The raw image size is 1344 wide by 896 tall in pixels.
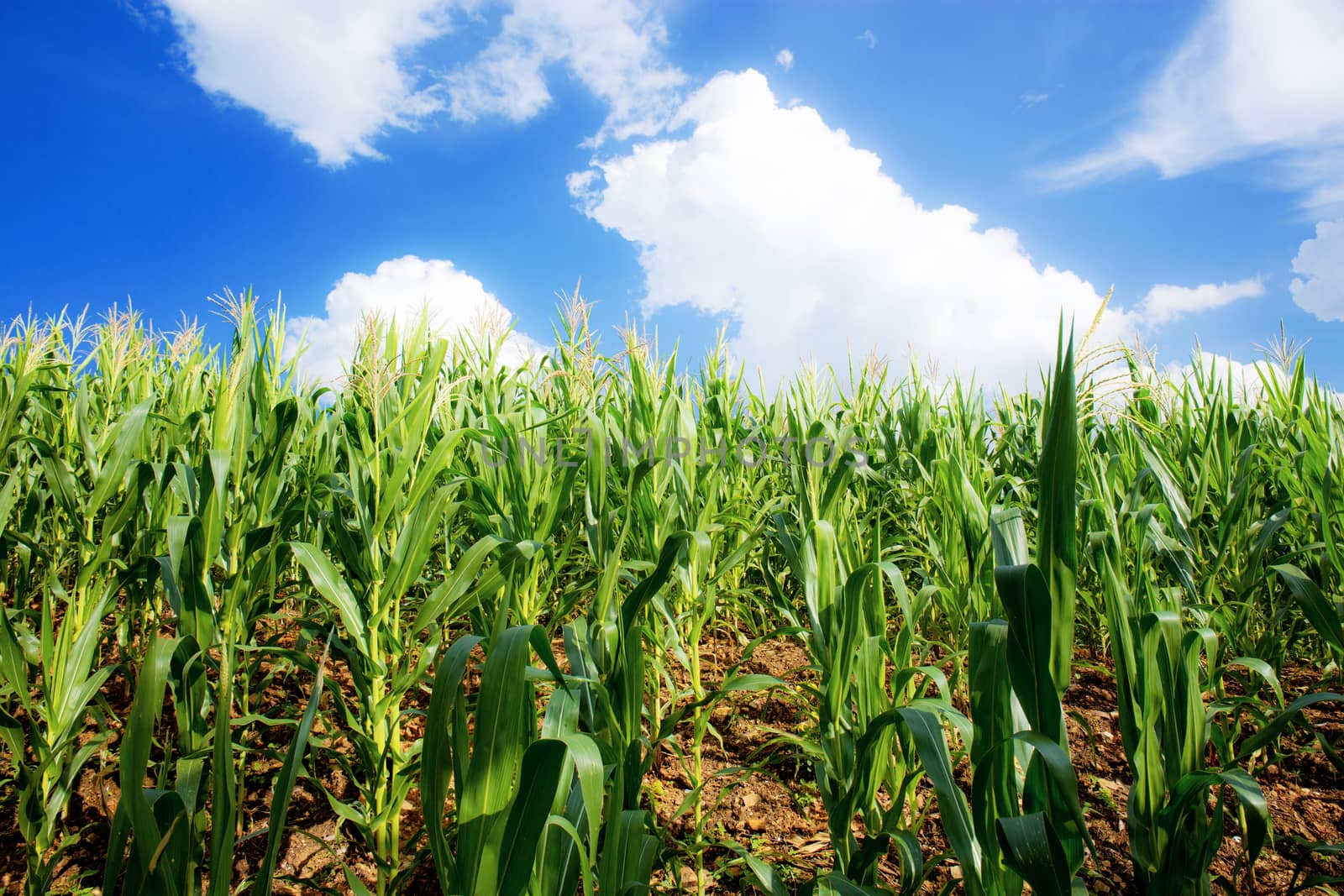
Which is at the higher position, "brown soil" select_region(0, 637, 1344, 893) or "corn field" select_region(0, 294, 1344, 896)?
"corn field" select_region(0, 294, 1344, 896)

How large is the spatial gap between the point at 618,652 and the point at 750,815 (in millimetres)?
1095

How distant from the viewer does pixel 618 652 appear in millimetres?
1417

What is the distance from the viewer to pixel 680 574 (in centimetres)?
245

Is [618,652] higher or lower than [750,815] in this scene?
higher

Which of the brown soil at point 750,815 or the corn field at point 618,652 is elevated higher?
the corn field at point 618,652

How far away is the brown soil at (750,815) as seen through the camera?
1.92 metres

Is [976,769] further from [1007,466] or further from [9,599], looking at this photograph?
[9,599]

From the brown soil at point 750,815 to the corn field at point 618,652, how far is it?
0.05ft

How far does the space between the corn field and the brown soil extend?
0.6 inches

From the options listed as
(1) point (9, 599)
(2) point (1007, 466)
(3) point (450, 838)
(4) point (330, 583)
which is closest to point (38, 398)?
(1) point (9, 599)

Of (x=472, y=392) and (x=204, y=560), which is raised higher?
(x=472, y=392)

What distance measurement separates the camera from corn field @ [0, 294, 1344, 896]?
1.09 meters

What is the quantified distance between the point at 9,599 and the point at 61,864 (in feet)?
7.76

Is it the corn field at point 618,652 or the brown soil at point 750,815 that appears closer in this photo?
the corn field at point 618,652
